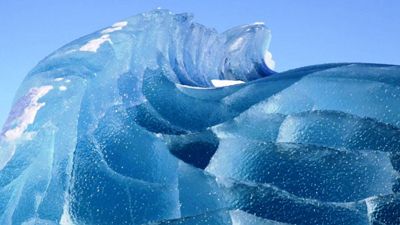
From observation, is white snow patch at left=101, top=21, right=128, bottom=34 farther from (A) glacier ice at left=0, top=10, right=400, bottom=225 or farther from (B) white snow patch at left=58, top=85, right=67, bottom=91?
(B) white snow patch at left=58, top=85, right=67, bottom=91

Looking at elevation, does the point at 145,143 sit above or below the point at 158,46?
below

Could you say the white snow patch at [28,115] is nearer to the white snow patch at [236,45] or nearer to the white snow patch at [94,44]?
the white snow patch at [94,44]

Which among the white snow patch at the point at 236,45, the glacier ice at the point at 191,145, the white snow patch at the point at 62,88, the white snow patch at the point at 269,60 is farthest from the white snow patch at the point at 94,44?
the white snow patch at the point at 269,60

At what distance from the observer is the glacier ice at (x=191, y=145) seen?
945 mm

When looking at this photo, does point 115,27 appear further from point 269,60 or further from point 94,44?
point 269,60

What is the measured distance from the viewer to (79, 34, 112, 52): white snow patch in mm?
1218

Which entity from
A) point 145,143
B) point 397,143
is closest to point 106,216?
point 145,143

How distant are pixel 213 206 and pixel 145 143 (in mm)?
204

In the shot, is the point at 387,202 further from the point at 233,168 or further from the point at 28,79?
the point at 28,79

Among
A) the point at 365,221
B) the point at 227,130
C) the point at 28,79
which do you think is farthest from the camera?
the point at 28,79

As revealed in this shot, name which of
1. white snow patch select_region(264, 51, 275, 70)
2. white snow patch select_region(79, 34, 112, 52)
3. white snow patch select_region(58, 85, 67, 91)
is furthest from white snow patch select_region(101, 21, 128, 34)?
white snow patch select_region(264, 51, 275, 70)

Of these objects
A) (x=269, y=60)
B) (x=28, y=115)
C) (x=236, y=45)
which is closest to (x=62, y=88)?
(x=28, y=115)

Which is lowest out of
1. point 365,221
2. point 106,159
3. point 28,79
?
point 365,221

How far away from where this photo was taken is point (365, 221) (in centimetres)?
92
